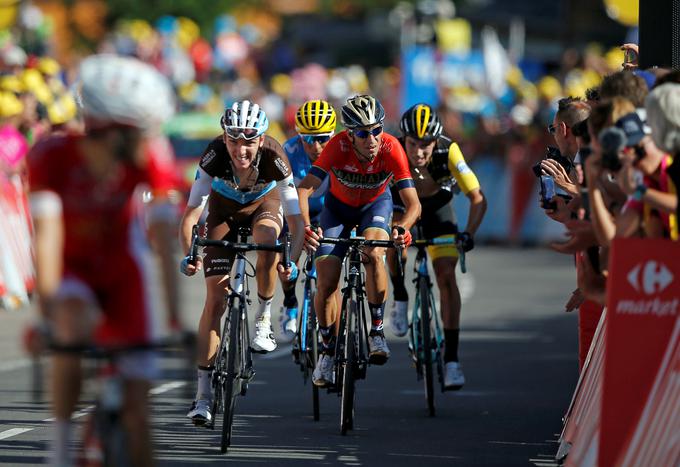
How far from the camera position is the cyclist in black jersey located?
480 inches

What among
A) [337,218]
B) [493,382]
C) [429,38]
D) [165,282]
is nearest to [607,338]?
[165,282]

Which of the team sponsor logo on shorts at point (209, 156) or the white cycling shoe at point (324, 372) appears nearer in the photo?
the team sponsor logo on shorts at point (209, 156)

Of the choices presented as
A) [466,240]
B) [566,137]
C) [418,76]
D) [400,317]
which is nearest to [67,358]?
[566,137]

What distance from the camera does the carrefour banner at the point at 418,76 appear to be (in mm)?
35031

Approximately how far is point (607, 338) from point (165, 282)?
198 centimetres

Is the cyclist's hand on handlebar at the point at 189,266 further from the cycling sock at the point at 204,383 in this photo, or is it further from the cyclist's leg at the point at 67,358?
the cyclist's leg at the point at 67,358

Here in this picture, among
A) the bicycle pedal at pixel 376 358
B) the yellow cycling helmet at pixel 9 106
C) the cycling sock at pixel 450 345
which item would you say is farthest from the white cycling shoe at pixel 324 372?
the yellow cycling helmet at pixel 9 106

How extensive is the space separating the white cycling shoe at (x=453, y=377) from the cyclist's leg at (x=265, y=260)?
1.39 m

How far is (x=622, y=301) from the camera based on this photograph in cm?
752

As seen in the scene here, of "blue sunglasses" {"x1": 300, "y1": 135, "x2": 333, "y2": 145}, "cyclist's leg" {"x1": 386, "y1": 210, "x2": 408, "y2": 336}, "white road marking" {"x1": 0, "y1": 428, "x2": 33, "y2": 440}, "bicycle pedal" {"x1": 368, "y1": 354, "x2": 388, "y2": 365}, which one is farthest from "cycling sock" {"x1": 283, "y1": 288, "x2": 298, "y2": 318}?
"white road marking" {"x1": 0, "y1": 428, "x2": 33, "y2": 440}

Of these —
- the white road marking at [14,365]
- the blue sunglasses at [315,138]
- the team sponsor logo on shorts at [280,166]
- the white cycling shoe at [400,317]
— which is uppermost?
the blue sunglasses at [315,138]

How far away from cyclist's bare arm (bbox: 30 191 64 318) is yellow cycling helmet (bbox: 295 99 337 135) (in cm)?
618

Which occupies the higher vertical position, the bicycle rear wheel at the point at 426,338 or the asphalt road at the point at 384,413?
the bicycle rear wheel at the point at 426,338

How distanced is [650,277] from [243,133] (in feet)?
12.7
